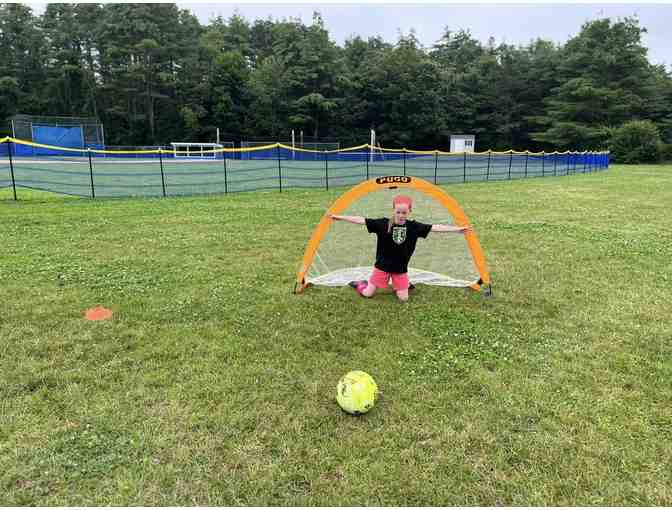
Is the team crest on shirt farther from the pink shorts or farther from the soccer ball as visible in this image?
the soccer ball

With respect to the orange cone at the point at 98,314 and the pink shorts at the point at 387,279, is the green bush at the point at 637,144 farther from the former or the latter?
the orange cone at the point at 98,314

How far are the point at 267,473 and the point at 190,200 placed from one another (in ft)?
32.2

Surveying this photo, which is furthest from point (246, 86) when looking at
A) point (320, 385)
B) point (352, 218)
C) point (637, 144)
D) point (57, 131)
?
point (320, 385)

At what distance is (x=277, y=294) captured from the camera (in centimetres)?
459

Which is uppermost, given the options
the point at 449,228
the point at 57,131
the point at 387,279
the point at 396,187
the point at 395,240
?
the point at 57,131

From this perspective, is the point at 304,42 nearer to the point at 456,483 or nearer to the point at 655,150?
the point at 655,150

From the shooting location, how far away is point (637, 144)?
110 ft

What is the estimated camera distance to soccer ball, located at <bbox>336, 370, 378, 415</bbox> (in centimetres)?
261

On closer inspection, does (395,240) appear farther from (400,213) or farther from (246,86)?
(246,86)

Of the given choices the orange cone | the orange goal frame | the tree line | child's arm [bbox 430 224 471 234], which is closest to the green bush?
the tree line

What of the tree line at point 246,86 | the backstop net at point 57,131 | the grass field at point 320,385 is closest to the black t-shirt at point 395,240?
the grass field at point 320,385

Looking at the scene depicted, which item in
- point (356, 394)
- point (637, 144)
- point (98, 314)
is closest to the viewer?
point (356, 394)

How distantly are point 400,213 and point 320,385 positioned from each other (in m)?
1.97

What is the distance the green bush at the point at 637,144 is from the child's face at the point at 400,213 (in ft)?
119
